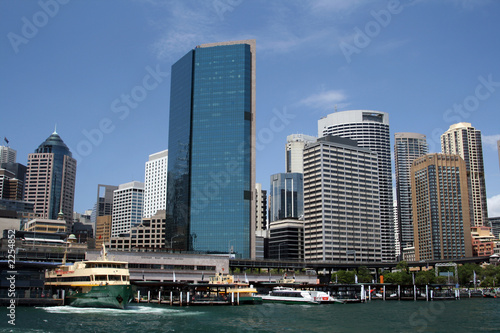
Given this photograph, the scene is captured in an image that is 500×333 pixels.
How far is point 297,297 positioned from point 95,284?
58.6 meters

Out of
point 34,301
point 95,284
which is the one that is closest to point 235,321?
point 95,284

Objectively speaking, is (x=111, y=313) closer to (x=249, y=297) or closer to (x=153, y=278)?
(x=249, y=297)

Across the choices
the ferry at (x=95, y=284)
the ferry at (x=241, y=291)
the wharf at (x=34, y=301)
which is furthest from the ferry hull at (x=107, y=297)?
the ferry at (x=241, y=291)

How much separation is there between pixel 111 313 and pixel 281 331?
3523 cm

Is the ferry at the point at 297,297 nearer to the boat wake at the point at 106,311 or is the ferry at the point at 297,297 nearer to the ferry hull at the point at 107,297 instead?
the boat wake at the point at 106,311

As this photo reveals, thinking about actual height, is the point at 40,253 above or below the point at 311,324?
above

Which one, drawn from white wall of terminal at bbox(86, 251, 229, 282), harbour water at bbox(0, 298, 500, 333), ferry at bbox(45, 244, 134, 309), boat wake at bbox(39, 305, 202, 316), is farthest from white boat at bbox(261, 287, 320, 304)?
ferry at bbox(45, 244, 134, 309)

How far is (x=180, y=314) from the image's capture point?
95500 millimetres

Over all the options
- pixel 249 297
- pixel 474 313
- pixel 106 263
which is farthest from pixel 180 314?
pixel 474 313

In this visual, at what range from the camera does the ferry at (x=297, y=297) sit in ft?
451

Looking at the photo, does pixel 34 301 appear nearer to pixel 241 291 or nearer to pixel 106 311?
pixel 106 311

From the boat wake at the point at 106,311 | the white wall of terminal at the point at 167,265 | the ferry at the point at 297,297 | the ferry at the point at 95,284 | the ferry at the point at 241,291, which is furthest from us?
the white wall of terminal at the point at 167,265

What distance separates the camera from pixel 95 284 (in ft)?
335

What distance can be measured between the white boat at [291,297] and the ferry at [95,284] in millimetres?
49309
